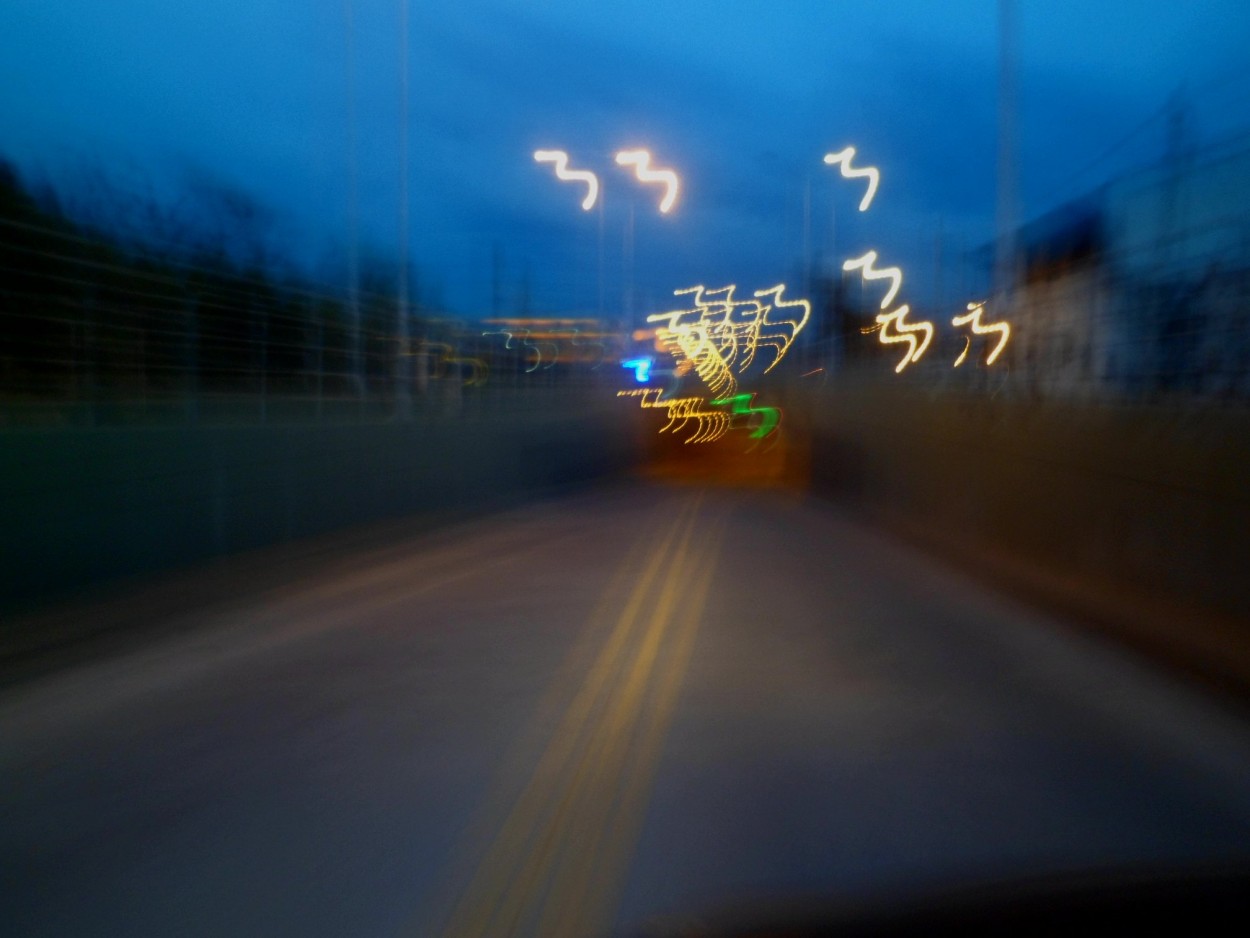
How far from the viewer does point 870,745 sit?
7.43 m

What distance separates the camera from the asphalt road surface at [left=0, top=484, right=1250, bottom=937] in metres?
5.17

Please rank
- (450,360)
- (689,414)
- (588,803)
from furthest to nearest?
(689,414) < (450,360) < (588,803)

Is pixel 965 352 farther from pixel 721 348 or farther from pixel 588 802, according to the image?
pixel 721 348

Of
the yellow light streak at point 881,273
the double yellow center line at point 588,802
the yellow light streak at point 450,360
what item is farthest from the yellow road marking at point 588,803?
the yellow light streak at point 881,273

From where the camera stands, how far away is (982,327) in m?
19.7

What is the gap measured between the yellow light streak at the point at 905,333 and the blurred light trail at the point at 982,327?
7.19 ft

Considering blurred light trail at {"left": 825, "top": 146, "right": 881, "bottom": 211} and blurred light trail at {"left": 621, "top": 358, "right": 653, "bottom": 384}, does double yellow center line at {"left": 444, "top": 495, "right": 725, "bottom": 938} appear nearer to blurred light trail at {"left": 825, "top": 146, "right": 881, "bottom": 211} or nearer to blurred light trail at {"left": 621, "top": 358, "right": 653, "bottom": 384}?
blurred light trail at {"left": 825, "top": 146, "right": 881, "bottom": 211}

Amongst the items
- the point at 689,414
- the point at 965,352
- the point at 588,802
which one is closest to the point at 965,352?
the point at 965,352

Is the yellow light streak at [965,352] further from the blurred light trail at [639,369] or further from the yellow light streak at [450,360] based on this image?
the blurred light trail at [639,369]

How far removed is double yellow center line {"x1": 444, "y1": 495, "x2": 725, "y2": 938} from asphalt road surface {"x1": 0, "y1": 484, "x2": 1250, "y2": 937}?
0.02 metres

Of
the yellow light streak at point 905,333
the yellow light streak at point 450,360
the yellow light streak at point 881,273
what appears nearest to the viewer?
the yellow light streak at point 905,333

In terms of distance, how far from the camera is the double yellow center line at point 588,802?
498 centimetres

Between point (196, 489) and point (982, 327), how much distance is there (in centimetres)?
1169

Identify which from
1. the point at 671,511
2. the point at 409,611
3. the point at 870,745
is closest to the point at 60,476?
the point at 409,611
